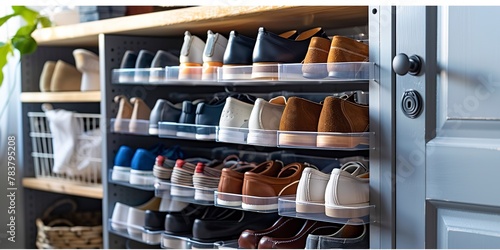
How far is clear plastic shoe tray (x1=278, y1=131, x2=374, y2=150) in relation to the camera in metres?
1.65

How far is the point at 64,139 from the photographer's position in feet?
8.72

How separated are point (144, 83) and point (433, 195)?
42.3 inches

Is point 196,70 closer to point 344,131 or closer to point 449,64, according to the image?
point 344,131

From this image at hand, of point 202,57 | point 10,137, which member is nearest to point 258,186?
point 202,57

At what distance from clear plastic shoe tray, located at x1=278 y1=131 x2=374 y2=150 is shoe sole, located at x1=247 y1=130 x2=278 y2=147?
3 centimetres

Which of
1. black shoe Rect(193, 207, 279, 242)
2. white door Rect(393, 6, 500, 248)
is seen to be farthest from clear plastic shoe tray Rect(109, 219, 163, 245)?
white door Rect(393, 6, 500, 248)

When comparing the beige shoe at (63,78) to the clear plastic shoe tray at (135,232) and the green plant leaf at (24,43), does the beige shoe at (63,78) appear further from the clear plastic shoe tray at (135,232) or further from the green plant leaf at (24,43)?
the clear plastic shoe tray at (135,232)

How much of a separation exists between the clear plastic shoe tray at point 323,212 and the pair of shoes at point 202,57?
0.44 meters

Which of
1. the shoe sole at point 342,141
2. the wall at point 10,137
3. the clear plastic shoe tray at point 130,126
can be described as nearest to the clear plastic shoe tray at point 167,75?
the clear plastic shoe tray at point 130,126

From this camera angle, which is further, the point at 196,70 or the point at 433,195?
the point at 196,70

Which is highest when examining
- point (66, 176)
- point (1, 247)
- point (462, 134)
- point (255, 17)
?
point (255, 17)

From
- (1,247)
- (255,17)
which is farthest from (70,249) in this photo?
(255,17)

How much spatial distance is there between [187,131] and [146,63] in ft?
1.04
